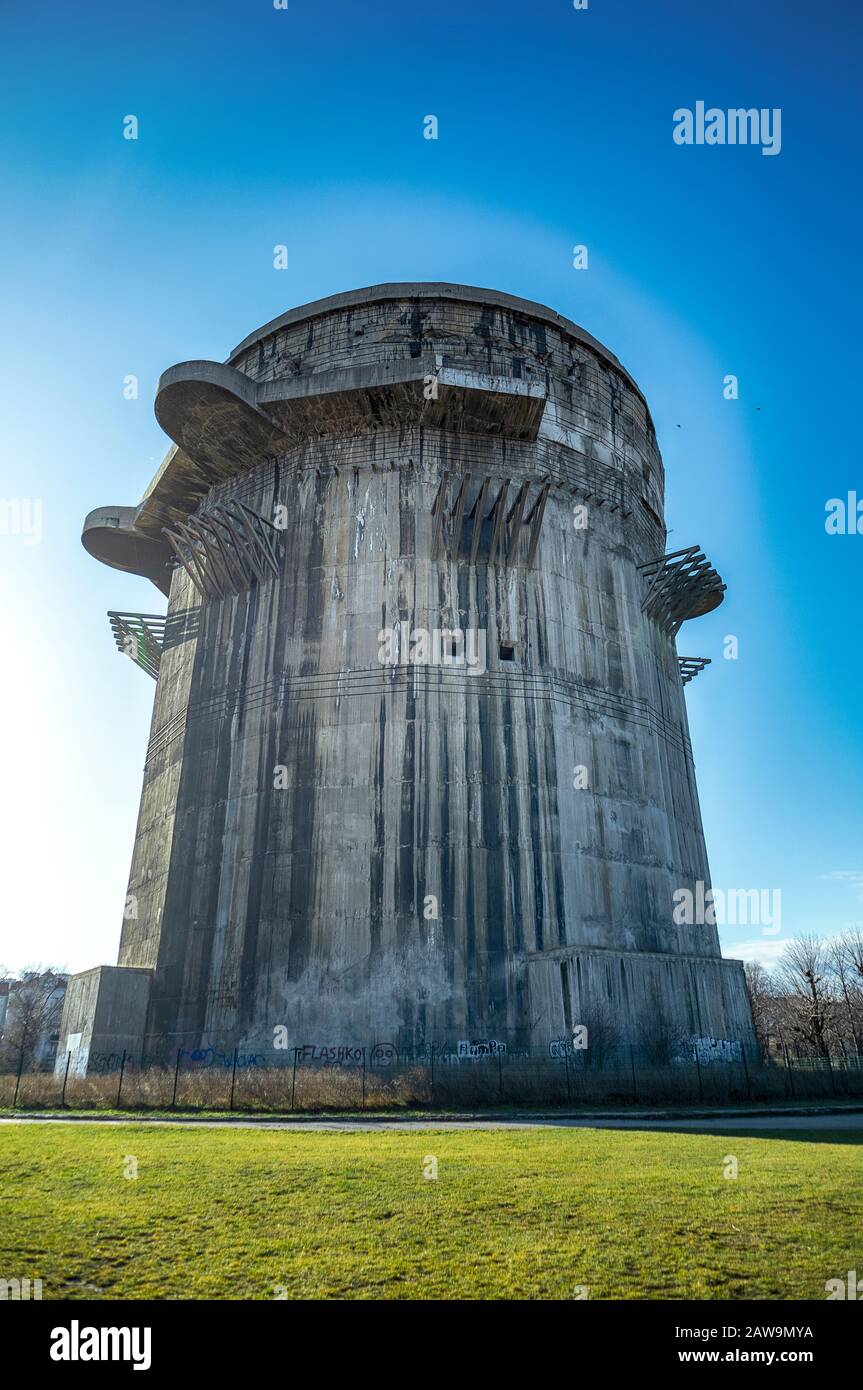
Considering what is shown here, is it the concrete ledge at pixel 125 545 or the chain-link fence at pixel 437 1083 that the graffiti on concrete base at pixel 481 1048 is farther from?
the concrete ledge at pixel 125 545

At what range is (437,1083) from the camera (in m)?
24.9

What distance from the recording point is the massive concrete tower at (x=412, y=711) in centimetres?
3130

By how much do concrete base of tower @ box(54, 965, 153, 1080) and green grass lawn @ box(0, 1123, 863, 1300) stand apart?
20025 millimetres

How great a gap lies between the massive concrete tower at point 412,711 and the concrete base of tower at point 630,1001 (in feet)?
0.37

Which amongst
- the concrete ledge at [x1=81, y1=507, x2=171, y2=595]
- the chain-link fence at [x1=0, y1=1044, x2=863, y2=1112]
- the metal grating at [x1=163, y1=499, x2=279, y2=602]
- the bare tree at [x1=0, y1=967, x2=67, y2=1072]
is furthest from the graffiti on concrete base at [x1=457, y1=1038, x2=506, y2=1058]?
the bare tree at [x1=0, y1=967, x2=67, y2=1072]

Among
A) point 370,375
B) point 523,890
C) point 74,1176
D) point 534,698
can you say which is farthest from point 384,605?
point 74,1176

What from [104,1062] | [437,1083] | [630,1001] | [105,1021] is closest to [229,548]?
[105,1021]

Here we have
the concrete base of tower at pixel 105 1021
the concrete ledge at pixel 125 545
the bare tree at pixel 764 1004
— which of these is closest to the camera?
the concrete base of tower at pixel 105 1021

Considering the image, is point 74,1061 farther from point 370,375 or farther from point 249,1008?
point 370,375

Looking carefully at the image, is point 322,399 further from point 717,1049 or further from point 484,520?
point 717,1049

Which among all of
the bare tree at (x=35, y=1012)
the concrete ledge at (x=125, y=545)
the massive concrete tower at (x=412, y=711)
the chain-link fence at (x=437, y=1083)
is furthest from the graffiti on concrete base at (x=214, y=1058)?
the bare tree at (x=35, y=1012)

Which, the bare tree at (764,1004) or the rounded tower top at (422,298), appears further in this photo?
the bare tree at (764,1004)

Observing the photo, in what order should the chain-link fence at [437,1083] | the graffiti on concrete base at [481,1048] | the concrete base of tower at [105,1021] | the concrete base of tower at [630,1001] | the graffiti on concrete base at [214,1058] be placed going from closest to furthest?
the chain-link fence at [437,1083] → the concrete base of tower at [630,1001] → the graffiti on concrete base at [481,1048] → the graffiti on concrete base at [214,1058] → the concrete base of tower at [105,1021]
